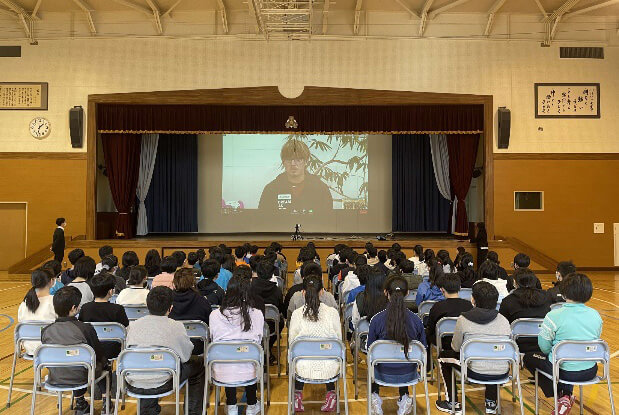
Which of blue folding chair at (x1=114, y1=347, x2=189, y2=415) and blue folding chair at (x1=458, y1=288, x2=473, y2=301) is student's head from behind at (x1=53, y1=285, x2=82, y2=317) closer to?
blue folding chair at (x1=114, y1=347, x2=189, y2=415)

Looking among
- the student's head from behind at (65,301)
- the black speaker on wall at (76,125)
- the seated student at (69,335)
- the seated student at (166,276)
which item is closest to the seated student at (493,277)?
the seated student at (166,276)

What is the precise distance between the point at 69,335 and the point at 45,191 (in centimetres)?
1106

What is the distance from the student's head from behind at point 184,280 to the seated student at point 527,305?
2759 mm

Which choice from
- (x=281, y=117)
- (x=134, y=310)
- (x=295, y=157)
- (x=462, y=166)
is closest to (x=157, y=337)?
(x=134, y=310)

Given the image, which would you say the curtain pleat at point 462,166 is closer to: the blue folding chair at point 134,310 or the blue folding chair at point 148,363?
the blue folding chair at point 134,310

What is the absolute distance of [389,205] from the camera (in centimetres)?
1677

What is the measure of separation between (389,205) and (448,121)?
3977 millimetres

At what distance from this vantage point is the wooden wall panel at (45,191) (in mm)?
13383

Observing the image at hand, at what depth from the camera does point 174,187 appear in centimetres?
1702

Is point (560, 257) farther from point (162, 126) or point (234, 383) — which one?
point (234, 383)

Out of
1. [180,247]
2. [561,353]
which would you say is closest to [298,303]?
[561,353]

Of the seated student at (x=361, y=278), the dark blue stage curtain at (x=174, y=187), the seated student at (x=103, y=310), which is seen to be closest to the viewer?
the seated student at (x=103, y=310)

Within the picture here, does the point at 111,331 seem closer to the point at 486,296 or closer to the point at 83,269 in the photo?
the point at 83,269

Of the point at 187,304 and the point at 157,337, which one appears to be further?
the point at 187,304
